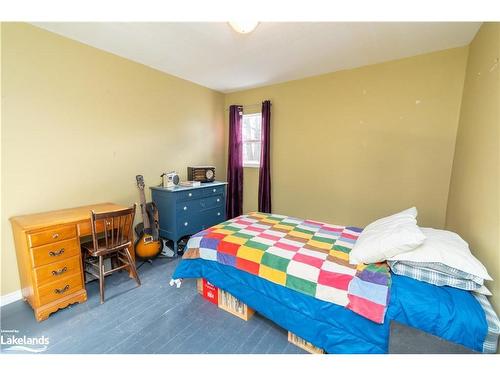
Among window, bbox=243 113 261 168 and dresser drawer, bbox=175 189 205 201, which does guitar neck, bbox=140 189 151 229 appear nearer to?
dresser drawer, bbox=175 189 205 201

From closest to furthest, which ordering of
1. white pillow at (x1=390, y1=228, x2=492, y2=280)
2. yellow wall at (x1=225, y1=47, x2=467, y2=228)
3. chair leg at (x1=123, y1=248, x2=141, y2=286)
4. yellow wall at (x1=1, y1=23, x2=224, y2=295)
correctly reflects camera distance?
white pillow at (x1=390, y1=228, x2=492, y2=280) < yellow wall at (x1=1, y1=23, x2=224, y2=295) < chair leg at (x1=123, y1=248, x2=141, y2=286) < yellow wall at (x1=225, y1=47, x2=467, y2=228)

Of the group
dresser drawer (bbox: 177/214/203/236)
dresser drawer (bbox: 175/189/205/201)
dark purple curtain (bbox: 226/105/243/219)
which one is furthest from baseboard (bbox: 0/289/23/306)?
dark purple curtain (bbox: 226/105/243/219)

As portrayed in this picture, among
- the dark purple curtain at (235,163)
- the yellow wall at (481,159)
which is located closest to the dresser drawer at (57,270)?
the dark purple curtain at (235,163)

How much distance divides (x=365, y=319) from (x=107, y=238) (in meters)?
2.18

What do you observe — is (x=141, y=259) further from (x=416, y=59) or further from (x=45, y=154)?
(x=416, y=59)

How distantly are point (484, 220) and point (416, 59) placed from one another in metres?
2.00

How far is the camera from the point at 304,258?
4.82 ft

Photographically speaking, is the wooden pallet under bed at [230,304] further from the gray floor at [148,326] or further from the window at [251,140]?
the window at [251,140]

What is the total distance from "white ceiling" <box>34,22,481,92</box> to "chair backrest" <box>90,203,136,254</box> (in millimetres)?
1700

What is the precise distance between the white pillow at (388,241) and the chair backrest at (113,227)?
1997 millimetres

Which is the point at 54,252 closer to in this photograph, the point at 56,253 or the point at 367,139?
the point at 56,253

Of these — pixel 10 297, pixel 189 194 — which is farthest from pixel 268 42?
pixel 10 297

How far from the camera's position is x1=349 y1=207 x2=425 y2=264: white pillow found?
1.27 meters
